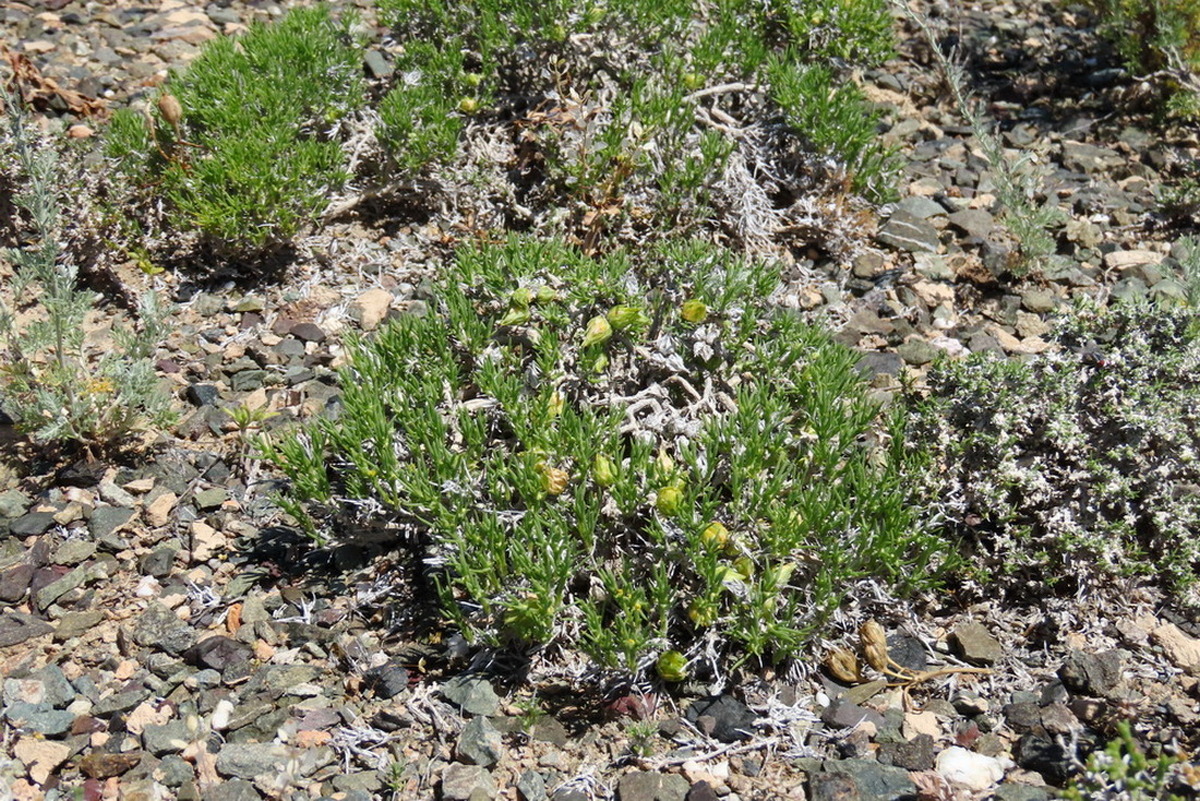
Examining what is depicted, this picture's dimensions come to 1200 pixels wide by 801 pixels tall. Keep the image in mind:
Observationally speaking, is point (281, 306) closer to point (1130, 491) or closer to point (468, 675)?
point (468, 675)

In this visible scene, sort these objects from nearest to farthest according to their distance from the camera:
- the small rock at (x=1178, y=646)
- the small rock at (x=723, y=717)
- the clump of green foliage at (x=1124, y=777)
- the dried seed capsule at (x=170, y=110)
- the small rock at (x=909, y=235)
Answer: the clump of green foliage at (x=1124, y=777), the small rock at (x=723, y=717), the small rock at (x=1178, y=646), the dried seed capsule at (x=170, y=110), the small rock at (x=909, y=235)

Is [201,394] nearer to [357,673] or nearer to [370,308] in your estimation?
[370,308]

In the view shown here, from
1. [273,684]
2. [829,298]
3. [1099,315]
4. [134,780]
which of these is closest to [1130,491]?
[1099,315]

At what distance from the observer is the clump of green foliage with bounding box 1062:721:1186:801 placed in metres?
2.31

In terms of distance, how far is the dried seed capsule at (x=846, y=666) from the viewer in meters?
3.22

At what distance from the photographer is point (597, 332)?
3582mm

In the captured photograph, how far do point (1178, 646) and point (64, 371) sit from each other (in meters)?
3.62

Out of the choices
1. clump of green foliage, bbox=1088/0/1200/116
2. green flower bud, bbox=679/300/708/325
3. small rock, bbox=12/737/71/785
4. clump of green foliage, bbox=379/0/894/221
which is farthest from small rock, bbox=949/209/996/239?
small rock, bbox=12/737/71/785

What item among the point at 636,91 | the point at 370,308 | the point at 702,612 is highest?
the point at 636,91

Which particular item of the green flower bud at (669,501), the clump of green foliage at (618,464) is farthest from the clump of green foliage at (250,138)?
the green flower bud at (669,501)

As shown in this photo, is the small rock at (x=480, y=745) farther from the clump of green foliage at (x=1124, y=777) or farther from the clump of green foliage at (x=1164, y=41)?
the clump of green foliage at (x=1164, y=41)

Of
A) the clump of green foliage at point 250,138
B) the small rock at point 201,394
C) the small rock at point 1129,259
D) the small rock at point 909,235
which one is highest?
the clump of green foliage at point 250,138

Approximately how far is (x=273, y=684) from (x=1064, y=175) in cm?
449

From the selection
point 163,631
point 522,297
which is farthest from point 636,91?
point 163,631
